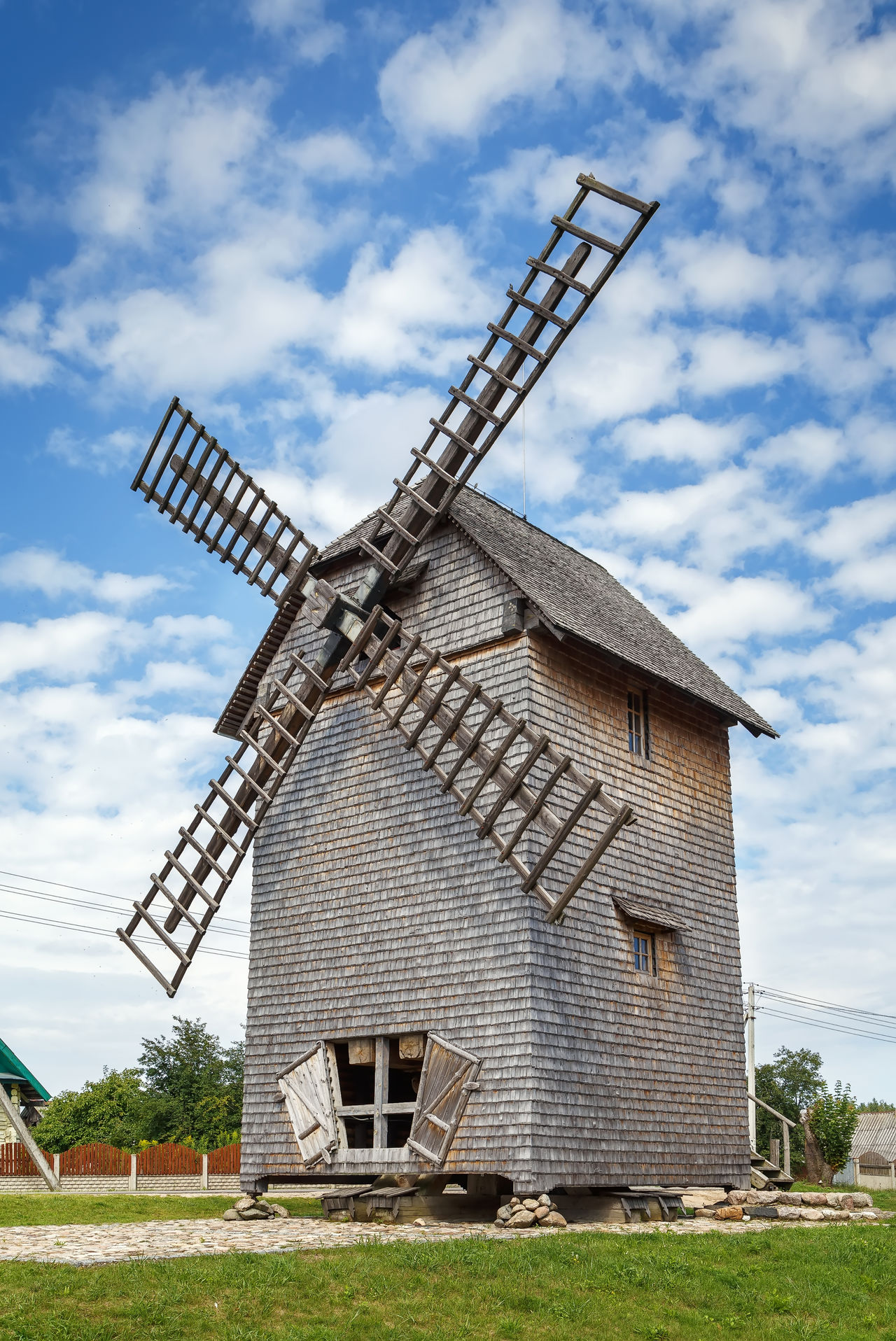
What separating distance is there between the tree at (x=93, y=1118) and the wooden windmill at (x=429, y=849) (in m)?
21.1

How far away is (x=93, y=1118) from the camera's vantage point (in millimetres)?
37281

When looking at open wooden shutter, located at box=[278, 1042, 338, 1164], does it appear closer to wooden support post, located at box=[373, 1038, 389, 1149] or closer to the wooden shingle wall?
the wooden shingle wall

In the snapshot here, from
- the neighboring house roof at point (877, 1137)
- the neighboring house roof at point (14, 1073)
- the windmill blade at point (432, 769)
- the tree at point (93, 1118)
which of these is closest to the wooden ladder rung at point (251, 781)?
the windmill blade at point (432, 769)

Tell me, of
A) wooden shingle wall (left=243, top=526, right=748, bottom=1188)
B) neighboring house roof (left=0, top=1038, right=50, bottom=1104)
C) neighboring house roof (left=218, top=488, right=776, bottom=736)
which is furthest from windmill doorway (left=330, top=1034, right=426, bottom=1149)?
neighboring house roof (left=0, top=1038, right=50, bottom=1104)

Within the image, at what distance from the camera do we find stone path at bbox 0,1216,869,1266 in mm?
11141

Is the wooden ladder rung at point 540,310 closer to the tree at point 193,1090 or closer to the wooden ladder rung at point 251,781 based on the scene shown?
the wooden ladder rung at point 251,781

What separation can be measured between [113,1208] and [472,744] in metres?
8.94

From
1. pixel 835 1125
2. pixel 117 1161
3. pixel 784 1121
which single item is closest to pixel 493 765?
pixel 784 1121

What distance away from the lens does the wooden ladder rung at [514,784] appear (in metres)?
14.4

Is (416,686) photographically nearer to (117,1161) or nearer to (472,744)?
(472,744)

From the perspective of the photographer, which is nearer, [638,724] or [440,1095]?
[440,1095]

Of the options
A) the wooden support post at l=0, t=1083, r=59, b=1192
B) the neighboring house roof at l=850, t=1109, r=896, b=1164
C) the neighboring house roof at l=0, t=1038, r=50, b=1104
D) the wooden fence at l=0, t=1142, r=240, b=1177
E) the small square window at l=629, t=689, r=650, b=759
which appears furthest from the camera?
the neighboring house roof at l=850, t=1109, r=896, b=1164

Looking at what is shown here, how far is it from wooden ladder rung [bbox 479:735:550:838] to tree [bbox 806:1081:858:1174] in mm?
21380

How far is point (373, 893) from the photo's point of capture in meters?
17.7
